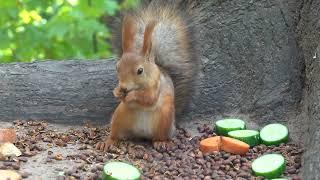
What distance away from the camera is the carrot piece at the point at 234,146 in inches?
114

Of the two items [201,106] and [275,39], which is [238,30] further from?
[201,106]

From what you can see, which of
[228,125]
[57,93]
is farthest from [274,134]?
[57,93]

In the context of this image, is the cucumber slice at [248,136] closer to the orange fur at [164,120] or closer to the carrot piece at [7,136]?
the orange fur at [164,120]

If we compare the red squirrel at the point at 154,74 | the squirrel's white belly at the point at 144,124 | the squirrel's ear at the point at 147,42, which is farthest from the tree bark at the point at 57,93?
the squirrel's ear at the point at 147,42

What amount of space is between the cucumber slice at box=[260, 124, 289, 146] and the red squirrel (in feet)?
1.32

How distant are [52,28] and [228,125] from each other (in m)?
2.21

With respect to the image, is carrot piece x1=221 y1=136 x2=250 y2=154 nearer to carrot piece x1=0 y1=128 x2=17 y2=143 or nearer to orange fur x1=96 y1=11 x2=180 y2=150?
orange fur x1=96 y1=11 x2=180 y2=150

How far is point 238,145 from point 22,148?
0.90 m

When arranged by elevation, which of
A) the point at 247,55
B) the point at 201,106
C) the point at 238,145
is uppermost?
the point at 247,55

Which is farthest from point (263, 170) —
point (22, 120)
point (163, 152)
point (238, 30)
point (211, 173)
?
point (22, 120)

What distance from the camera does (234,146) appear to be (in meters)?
2.90

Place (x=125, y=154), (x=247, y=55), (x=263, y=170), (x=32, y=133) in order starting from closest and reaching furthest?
(x=263, y=170) < (x=125, y=154) < (x=32, y=133) < (x=247, y=55)

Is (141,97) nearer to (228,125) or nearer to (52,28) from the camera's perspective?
(228,125)

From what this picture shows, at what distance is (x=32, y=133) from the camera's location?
318 cm
